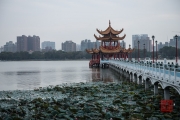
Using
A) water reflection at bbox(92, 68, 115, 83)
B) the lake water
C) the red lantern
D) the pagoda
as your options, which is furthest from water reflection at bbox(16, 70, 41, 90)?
the pagoda

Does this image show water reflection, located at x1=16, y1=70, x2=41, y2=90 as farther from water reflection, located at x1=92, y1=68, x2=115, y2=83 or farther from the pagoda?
the pagoda

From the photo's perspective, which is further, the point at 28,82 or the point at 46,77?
the point at 46,77

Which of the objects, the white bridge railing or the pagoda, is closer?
the white bridge railing

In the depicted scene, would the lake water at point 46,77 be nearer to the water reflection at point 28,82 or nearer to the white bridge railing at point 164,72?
the water reflection at point 28,82

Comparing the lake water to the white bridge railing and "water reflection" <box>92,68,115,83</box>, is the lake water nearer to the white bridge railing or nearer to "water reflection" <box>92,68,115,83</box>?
"water reflection" <box>92,68,115,83</box>

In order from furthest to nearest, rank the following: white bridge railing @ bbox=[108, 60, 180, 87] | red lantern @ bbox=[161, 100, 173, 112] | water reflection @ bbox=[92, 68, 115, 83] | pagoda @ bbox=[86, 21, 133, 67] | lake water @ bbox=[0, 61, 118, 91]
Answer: pagoda @ bbox=[86, 21, 133, 67], water reflection @ bbox=[92, 68, 115, 83], lake water @ bbox=[0, 61, 118, 91], white bridge railing @ bbox=[108, 60, 180, 87], red lantern @ bbox=[161, 100, 173, 112]

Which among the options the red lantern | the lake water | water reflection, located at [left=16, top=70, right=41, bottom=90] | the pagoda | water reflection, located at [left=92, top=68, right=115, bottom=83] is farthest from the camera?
the pagoda

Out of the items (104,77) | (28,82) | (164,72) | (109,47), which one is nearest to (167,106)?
(164,72)

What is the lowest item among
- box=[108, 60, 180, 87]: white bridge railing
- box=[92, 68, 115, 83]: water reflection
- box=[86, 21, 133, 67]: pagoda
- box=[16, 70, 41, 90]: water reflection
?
box=[16, 70, 41, 90]: water reflection

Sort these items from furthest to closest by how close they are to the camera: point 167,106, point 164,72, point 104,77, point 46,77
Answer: point 46,77
point 104,77
point 164,72
point 167,106

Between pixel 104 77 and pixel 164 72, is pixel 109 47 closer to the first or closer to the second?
pixel 104 77

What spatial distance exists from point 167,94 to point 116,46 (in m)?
48.8

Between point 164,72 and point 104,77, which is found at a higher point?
point 164,72

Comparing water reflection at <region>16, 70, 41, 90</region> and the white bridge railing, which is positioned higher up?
the white bridge railing
